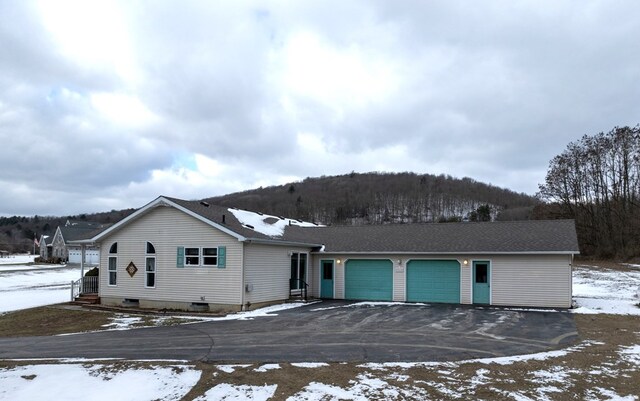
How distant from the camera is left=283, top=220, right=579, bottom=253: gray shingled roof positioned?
805 inches

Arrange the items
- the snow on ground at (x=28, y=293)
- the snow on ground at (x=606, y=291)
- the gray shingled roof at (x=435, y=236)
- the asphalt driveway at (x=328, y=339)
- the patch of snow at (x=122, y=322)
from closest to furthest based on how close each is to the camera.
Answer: the asphalt driveway at (x=328, y=339), the patch of snow at (x=122, y=322), the snow on ground at (x=606, y=291), the gray shingled roof at (x=435, y=236), the snow on ground at (x=28, y=293)

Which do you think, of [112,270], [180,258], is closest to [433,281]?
[180,258]

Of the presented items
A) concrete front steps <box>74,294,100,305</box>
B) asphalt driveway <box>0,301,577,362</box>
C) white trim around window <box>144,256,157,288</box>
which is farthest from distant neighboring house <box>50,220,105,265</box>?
asphalt driveway <box>0,301,577,362</box>

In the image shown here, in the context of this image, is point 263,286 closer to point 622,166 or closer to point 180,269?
point 180,269

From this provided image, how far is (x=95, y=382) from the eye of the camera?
8.23 metres

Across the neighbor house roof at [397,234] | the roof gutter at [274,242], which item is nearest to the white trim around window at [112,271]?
the neighbor house roof at [397,234]

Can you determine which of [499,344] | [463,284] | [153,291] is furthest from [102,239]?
[499,344]

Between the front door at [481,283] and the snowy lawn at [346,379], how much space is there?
407 inches

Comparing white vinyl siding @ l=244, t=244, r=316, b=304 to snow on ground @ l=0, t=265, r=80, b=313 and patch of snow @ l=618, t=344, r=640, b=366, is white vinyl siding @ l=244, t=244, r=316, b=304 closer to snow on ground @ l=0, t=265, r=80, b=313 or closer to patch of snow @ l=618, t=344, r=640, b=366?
snow on ground @ l=0, t=265, r=80, b=313

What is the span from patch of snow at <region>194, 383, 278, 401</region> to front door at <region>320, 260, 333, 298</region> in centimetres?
1611

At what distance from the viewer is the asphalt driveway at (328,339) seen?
33.9 ft

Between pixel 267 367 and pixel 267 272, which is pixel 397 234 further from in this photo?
pixel 267 367

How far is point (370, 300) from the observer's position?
23.0 metres

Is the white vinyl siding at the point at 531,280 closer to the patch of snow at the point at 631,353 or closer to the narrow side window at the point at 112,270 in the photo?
the patch of snow at the point at 631,353
